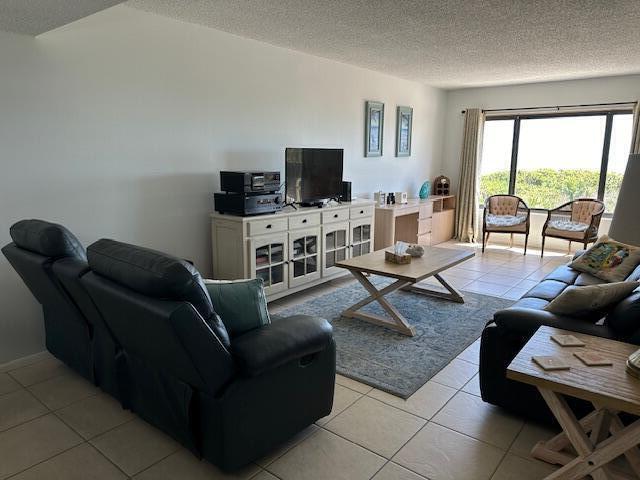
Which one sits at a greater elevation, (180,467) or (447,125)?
(447,125)

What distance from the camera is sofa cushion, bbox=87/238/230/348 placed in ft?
5.49

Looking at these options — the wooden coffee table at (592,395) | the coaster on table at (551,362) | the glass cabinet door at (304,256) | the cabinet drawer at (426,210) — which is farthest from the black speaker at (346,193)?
the coaster on table at (551,362)

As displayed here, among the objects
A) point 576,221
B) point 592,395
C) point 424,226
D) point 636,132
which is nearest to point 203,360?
point 592,395

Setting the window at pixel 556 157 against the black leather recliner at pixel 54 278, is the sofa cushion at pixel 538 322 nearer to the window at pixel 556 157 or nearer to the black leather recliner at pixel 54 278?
the black leather recliner at pixel 54 278

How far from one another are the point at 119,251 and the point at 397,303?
280 centimetres

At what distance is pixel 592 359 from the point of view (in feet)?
5.73

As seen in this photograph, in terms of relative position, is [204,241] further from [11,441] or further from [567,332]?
[567,332]

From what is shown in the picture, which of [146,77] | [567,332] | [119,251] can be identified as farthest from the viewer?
[146,77]

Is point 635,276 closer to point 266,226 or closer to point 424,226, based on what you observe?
point 266,226

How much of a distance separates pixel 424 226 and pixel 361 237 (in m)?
1.71

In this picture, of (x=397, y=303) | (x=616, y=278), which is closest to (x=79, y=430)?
(x=397, y=303)

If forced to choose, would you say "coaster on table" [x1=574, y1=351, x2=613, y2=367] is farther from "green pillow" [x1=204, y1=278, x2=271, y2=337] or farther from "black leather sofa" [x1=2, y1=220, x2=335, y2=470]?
"green pillow" [x1=204, y1=278, x2=271, y2=337]

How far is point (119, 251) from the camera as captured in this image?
1938 millimetres

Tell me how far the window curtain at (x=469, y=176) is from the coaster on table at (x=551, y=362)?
5641mm
